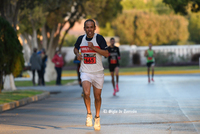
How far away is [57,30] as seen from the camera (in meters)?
29.6

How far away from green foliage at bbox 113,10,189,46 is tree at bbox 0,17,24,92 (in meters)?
61.0

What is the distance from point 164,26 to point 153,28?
7.29 feet

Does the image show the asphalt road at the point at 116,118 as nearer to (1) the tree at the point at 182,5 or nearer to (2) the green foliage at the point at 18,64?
(2) the green foliage at the point at 18,64

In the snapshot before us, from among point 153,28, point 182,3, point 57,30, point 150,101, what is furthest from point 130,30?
point 150,101

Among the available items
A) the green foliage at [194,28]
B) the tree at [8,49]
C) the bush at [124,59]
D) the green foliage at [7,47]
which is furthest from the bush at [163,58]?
the green foliage at [194,28]

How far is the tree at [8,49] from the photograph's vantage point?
1524 cm

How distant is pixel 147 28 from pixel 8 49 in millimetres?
63072

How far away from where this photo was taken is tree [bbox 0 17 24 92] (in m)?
15.2

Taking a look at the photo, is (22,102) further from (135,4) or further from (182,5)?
(135,4)

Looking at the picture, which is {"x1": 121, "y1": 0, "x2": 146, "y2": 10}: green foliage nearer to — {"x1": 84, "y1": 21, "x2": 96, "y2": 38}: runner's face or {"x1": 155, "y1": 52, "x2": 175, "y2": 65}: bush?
{"x1": 155, "y1": 52, "x2": 175, "y2": 65}: bush

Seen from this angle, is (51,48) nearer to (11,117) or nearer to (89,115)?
(11,117)

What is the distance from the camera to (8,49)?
15.6 m

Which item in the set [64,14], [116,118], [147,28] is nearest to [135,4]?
[147,28]

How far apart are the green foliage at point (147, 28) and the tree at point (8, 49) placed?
200ft
